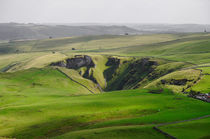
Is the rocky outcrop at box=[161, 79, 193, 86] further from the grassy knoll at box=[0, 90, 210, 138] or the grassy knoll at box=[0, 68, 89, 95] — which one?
the grassy knoll at box=[0, 68, 89, 95]

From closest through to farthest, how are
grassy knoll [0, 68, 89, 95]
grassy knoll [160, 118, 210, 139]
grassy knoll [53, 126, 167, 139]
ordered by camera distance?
grassy knoll [160, 118, 210, 139] < grassy knoll [53, 126, 167, 139] < grassy knoll [0, 68, 89, 95]

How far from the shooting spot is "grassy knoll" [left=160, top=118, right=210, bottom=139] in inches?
2122

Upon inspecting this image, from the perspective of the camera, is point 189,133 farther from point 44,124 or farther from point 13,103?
point 13,103

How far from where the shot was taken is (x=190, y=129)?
5856cm

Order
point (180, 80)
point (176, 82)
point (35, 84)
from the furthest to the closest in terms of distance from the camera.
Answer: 1. point (35, 84)
2. point (176, 82)
3. point (180, 80)

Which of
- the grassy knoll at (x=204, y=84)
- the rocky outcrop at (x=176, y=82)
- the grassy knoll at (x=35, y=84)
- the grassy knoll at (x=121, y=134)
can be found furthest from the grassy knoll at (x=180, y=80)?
the grassy knoll at (x=121, y=134)

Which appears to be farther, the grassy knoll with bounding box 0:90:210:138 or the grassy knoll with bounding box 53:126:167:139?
the grassy knoll with bounding box 0:90:210:138

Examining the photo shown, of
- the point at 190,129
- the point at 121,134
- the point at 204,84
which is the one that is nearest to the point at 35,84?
the point at 204,84

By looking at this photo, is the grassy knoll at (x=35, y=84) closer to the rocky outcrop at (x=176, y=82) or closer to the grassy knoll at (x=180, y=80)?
the grassy knoll at (x=180, y=80)

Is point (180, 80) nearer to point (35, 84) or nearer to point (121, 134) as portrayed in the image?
point (121, 134)

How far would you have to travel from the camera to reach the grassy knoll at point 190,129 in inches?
2122

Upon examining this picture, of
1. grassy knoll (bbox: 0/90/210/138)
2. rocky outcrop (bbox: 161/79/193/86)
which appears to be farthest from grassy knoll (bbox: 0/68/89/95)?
rocky outcrop (bbox: 161/79/193/86)

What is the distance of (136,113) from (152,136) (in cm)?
2897

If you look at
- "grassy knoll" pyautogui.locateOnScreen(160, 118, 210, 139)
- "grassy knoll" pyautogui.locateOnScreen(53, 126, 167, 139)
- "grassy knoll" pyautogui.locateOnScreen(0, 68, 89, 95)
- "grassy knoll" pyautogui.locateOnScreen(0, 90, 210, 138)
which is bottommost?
"grassy knoll" pyautogui.locateOnScreen(0, 68, 89, 95)
